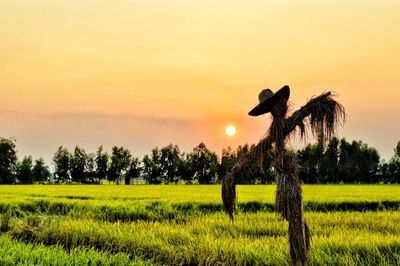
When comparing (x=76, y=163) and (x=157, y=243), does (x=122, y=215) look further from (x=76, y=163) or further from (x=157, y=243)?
(x=76, y=163)

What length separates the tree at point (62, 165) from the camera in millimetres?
97750

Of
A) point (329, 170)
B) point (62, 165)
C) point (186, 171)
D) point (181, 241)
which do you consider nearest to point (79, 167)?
point (62, 165)

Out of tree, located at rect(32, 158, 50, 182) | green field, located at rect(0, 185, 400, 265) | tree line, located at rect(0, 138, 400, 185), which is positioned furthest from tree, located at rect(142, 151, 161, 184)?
green field, located at rect(0, 185, 400, 265)

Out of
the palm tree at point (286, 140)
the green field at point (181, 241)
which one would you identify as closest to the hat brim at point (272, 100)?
the palm tree at point (286, 140)

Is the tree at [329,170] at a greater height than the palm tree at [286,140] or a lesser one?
greater

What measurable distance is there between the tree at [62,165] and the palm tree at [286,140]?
9577cm

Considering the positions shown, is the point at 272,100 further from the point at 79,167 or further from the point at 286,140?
the point at 79,167

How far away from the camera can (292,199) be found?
507 cm

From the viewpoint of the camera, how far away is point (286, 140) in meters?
5.30

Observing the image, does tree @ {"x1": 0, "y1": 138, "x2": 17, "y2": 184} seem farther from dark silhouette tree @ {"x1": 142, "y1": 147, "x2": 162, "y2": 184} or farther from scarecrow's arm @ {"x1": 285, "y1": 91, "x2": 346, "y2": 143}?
scarecrow's arm @ {"x1": 285, "y1": 91, "x2": 346, "y2": 143}

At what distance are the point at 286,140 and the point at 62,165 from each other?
97.2m

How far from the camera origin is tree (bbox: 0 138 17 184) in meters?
84.9

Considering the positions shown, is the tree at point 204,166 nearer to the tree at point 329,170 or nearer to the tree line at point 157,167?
the tree line at point 157,167

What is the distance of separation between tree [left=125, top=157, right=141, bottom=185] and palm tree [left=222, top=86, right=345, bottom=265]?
301ft
